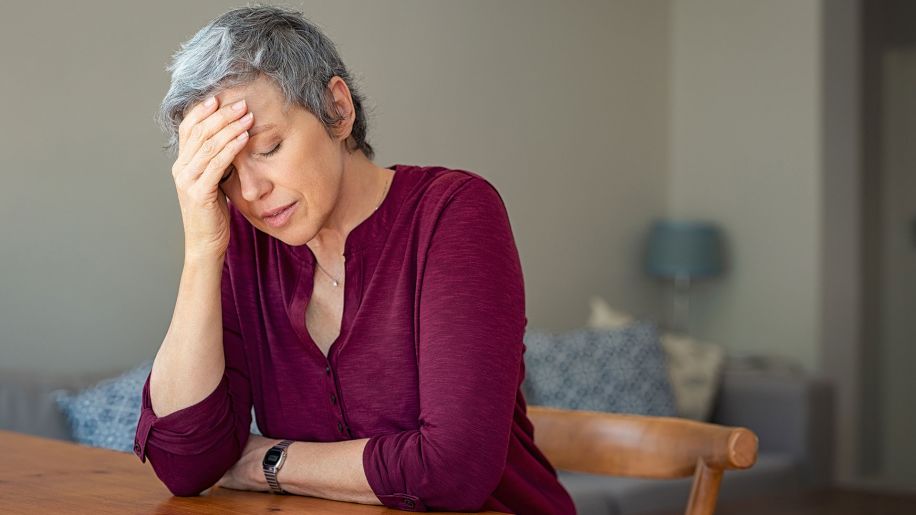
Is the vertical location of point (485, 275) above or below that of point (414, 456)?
above

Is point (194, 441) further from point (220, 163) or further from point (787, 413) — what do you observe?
point (787, 413)

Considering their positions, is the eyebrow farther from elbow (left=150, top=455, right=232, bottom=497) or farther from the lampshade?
the lampshade

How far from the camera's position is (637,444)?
4.94 ft

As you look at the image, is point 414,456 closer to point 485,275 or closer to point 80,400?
point 485,275

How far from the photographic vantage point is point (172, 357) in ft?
4.55

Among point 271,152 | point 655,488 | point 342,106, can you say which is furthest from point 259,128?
point 655,488

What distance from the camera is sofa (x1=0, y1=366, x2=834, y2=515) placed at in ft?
11.3

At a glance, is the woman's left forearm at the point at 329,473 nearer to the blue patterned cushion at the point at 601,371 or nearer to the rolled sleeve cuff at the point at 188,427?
the rolled sleeve cuff at the point at 188,427

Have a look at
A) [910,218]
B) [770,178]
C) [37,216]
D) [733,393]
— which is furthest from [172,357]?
[910,218]

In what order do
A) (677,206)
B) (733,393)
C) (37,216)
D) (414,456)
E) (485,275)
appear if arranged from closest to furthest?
(414,456) → (485,275) → (37,216) → (733,393) → (677,206)

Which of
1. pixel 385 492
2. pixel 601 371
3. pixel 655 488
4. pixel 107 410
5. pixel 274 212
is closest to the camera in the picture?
pixel 385 492

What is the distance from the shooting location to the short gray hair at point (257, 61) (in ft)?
4.40

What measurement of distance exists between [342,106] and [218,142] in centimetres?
21

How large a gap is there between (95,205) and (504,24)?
6.38ft
